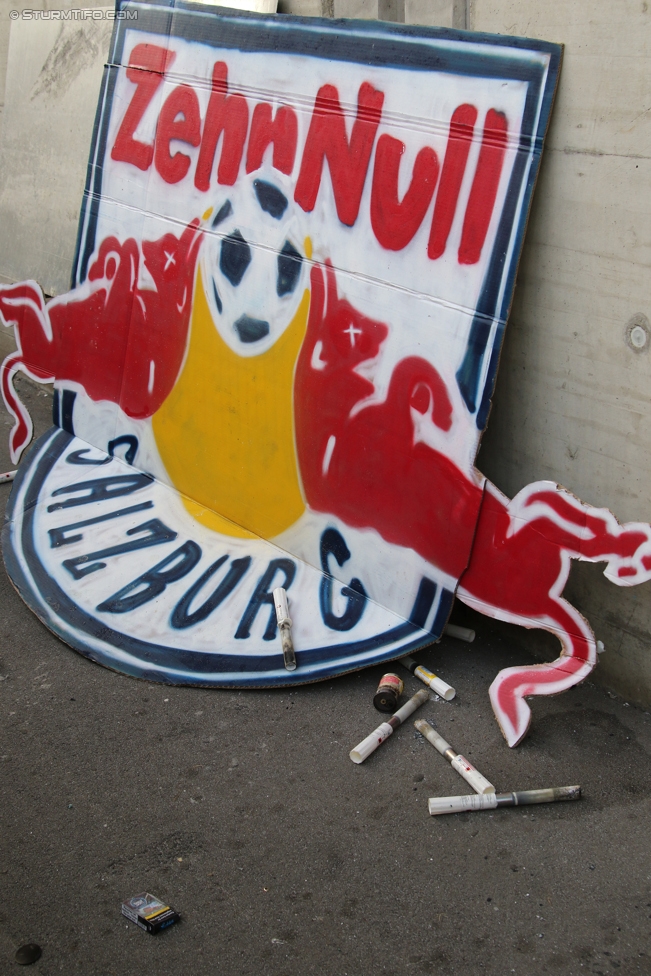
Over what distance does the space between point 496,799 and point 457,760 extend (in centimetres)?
21

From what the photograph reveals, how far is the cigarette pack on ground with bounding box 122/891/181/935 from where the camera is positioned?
2562 millimetres

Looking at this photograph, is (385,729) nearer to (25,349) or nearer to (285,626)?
(285,626)

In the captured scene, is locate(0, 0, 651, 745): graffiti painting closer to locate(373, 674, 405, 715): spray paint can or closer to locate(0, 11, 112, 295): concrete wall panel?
locate(373, 674, 405, 715): spray paint can

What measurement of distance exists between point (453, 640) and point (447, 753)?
2.40ft

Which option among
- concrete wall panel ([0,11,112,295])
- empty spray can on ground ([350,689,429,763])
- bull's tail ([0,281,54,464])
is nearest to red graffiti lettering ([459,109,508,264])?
empty spray can on ground ([350,689,429,763])

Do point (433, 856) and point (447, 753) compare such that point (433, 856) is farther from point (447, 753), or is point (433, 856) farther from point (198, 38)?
point (198, 38)

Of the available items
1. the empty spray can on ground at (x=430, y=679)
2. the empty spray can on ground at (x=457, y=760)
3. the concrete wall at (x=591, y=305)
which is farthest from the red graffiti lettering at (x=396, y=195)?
the empty spray can on ground at (x=457, y=760)

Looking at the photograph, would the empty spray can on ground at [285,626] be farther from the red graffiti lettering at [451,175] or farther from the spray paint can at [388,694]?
the red graffiti lettering at [451,175]

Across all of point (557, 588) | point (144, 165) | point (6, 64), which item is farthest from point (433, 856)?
point (6, 64)

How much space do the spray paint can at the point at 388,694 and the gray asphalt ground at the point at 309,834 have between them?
7 cm

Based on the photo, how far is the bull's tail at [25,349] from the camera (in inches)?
208
